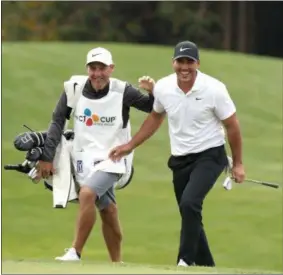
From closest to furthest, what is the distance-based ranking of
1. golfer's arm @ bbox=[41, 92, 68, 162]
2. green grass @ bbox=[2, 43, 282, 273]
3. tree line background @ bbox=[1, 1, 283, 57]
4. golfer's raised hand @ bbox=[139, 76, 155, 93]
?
golfer's raised hand @ bbox=[139, 76, 155, 93]
golfer's arm @ bbox=[41, 92, 68, 162]
green grass @ bbox=[2, 43, 282, 273]
tree line background @ bbox=[1, 1, 283, 57]

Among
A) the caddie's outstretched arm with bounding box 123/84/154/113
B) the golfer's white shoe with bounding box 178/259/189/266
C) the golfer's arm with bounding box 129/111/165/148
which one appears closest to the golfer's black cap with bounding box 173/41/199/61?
the caddie's outstretched arm with bounding box 123/84/154/113

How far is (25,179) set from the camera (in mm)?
18406

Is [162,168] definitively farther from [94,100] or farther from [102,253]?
[94,100]

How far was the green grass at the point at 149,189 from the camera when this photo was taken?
13915mm

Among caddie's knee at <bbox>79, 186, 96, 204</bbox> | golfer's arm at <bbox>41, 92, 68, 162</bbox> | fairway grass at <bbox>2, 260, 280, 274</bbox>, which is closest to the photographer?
fairway grass at <bbox>2, 260, 280, 274</bbox>

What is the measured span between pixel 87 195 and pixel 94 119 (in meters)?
0.62

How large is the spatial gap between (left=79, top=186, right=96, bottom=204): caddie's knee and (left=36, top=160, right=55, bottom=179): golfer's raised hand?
0.41m

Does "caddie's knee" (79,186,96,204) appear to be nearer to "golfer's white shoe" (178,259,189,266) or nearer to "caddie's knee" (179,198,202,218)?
"caddie's knee" (179,198,202,218)

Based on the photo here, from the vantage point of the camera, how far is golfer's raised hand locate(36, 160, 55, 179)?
10.1 metres

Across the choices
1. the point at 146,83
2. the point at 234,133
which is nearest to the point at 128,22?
the point at 146,83

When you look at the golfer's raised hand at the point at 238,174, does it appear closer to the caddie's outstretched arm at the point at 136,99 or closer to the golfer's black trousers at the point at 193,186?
the golfer's black trousers at the point at 193,186

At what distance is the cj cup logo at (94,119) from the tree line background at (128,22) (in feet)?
132

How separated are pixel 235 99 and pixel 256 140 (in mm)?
2896

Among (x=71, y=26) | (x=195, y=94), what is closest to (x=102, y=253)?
→ (x=195, y=94)
